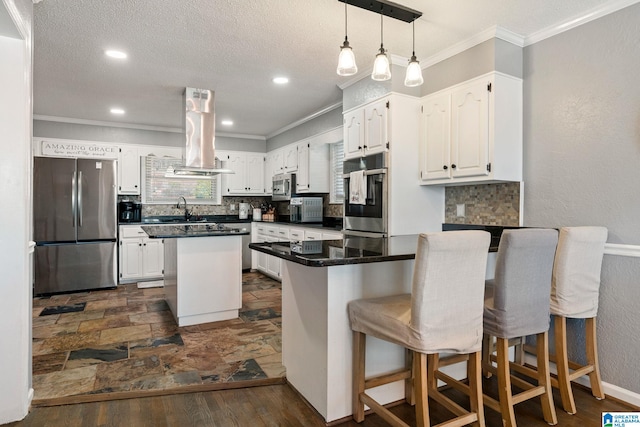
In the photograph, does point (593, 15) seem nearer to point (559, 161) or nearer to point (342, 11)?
point (559, 161)

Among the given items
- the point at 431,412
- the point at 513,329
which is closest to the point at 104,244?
the point at 431,412

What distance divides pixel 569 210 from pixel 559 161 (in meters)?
0.36

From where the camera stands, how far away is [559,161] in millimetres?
2717

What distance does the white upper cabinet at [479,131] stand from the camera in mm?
2867

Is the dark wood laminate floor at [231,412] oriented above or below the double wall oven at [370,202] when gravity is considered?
below

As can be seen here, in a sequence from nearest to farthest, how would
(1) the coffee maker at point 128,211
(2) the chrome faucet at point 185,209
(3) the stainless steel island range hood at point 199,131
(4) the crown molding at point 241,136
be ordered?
1. (3) the stainless steel island range hood at point 199,131
2. (1) the coffee maker at point 128,211
3. (2) the chrome faucet at point 185,209
4. (4) the crown molding at point 241,136

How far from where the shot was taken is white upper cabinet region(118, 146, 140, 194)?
6.01m

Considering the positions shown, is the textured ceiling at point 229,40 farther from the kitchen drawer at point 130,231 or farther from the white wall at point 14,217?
the kitchen drawer at point 130,231

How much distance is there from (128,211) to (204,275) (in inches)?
115

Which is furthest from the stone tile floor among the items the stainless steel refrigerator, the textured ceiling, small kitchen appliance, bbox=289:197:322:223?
the textured ceiling

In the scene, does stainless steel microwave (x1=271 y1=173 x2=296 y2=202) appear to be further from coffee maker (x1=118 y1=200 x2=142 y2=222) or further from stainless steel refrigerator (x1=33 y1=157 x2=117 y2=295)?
stainless steel refrigerator (x1=33 y1=157 x2=117 y2=295)

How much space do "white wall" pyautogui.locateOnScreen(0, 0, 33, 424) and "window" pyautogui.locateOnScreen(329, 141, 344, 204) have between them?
12.6 ft

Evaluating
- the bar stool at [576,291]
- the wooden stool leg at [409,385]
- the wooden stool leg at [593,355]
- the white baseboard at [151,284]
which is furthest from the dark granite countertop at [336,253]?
the white baseboard at [151,284]

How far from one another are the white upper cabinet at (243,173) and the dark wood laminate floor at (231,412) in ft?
15.9
